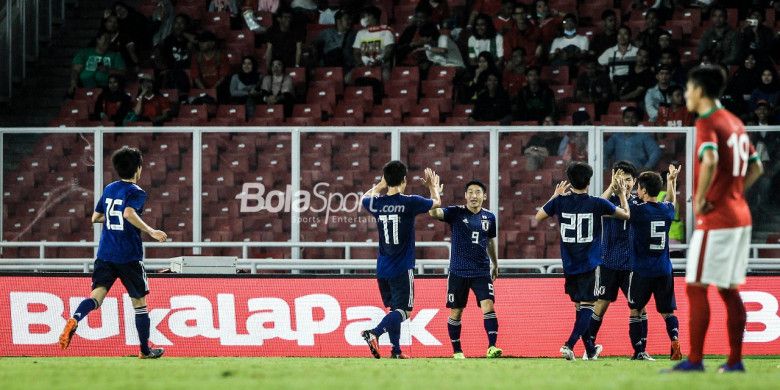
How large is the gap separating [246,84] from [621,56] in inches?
235

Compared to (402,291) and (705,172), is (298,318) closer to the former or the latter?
(402,291)

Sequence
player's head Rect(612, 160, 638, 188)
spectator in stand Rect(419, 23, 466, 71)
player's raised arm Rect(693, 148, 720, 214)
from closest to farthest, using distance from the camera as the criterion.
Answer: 1. player's raised arm Rect(693, 148, 720, 214)
2. player's head Rect(612, 160, 638, 188)
3. spectator in stand Rect(419, 23, 466, 71)

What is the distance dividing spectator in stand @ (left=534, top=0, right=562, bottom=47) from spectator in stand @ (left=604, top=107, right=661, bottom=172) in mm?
5422

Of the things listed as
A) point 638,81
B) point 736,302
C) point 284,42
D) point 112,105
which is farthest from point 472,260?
point 284,42

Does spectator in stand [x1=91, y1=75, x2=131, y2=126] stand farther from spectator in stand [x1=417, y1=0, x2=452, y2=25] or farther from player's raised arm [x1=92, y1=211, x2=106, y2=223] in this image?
player's raised arm [x1=92, y1=211, x2=106, y2=223]

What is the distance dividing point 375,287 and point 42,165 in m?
5.29

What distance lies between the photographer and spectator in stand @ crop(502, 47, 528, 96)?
Result: 20422 millimetres

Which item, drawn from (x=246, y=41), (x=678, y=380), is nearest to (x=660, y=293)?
(x=678, y=380)

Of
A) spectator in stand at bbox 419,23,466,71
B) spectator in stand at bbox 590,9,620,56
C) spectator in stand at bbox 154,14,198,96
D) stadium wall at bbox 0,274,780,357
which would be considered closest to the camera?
stadium wall at bbox 0,274,780,357

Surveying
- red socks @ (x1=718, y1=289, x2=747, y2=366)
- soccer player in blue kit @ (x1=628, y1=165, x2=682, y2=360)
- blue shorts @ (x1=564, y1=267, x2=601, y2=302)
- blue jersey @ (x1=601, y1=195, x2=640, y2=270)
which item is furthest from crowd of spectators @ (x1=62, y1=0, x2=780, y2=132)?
red socks @ (x1=718, y1=289, x2=747, y2=366)

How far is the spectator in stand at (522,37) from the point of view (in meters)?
21.5

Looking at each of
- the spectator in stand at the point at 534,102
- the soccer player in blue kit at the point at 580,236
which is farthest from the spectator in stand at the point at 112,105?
the soccer player in blue kit at the point at 580,236

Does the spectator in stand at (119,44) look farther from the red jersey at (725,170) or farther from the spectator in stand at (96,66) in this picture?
the red jersey at (725,170)

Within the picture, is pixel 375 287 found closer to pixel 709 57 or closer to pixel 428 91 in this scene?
pixel 428 91
